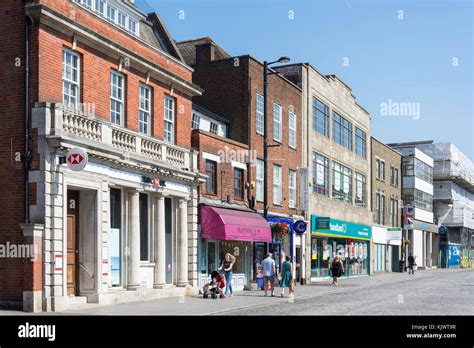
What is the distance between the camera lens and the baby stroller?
87.8 feet

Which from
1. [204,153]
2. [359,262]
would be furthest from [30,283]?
[359,262]

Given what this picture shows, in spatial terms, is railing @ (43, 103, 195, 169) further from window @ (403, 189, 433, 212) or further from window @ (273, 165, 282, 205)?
window @ (403, 189, 433, 212)

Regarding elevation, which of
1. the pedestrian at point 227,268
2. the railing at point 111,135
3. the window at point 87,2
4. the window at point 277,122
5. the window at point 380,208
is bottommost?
the pedestrian at point 227,268

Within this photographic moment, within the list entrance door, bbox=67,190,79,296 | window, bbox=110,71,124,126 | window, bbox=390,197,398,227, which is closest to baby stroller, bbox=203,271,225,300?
entrance door, bbox=67,190,79,296

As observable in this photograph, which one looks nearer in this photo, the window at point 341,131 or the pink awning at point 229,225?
the pink awning at point 229,225

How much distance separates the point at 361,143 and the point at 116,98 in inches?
1373

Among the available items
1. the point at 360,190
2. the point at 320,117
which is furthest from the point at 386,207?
the point at 320,117

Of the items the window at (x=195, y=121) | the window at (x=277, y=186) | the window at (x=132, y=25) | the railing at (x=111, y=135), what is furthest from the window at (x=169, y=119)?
the window at (x=277, y=186)

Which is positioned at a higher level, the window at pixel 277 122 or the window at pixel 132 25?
the window at pixel 132 25

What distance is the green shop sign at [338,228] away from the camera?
43.2 m

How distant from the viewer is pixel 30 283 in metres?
19.7

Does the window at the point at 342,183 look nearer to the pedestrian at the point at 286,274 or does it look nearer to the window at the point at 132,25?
the pedestrian at the point at 286,274

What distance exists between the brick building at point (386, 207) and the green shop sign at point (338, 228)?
4.16m
